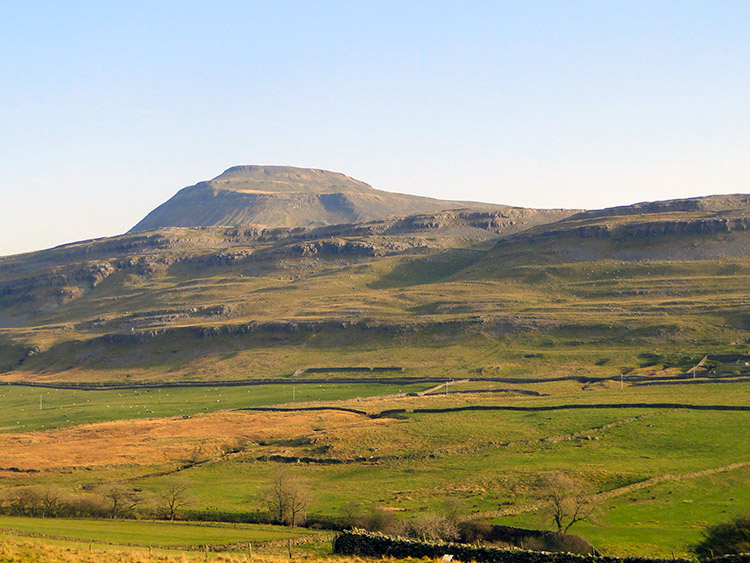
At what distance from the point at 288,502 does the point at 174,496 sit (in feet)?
30.9

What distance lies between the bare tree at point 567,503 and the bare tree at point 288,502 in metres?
17.3

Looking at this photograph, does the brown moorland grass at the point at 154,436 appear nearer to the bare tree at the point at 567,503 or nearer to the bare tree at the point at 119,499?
the bare tree at the point at 119,499

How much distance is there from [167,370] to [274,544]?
4460 inches

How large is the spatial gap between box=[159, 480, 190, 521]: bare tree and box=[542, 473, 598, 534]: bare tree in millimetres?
26961

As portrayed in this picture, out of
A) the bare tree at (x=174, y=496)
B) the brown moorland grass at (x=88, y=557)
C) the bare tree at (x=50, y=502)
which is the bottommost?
the bare tree at (x=174, y=496)

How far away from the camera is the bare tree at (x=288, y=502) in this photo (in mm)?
53469

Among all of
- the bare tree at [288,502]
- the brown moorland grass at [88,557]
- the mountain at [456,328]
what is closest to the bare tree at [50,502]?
the bare tree at [288,502]

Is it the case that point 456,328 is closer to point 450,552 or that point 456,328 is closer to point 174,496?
point 174,496

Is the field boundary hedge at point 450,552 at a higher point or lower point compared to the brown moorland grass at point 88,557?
lower

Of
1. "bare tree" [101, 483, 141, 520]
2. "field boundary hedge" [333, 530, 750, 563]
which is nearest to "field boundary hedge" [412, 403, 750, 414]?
"bare tree" [101, 483, 141, 520]

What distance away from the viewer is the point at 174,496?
57.0m

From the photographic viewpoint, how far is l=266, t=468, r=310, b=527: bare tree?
53469 millimetres

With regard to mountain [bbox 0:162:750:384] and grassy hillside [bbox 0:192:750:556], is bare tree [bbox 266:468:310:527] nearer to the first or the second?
grassy hillside [bbox 0:192:750:556]

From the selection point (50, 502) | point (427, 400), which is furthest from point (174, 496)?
point (427, 400)
